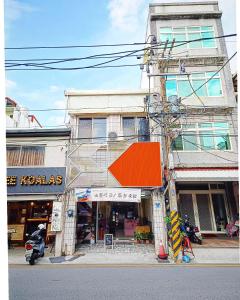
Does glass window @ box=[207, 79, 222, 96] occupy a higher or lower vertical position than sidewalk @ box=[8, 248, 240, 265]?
higher

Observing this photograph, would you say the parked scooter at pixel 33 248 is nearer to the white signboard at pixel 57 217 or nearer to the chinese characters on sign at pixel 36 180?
the white signboard at pixel 57 217

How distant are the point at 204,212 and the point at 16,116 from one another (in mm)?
17169

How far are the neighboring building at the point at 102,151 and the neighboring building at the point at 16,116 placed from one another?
6.03 metres

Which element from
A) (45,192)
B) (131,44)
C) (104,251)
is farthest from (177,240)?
(131,44)

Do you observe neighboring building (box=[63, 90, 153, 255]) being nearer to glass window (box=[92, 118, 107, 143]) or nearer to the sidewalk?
glass window (box=[92, 118, 107, 143])

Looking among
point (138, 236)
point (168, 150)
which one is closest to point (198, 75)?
point (168, 150)

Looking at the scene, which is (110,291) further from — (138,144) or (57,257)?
(138,144)

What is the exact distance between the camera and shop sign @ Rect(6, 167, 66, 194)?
11430 mm

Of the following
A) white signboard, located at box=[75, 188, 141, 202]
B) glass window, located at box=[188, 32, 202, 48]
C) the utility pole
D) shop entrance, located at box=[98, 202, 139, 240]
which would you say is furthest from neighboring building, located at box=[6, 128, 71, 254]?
glass window, located at box=[188, 32, 202, 48]

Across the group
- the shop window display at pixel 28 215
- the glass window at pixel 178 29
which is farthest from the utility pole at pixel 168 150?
the shop window display at pixel 28 215

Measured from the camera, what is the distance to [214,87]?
13.6 m

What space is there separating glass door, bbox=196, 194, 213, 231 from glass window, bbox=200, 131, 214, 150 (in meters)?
3.54

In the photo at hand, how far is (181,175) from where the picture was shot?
11805 millimetres

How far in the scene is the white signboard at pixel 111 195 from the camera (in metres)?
10.9
